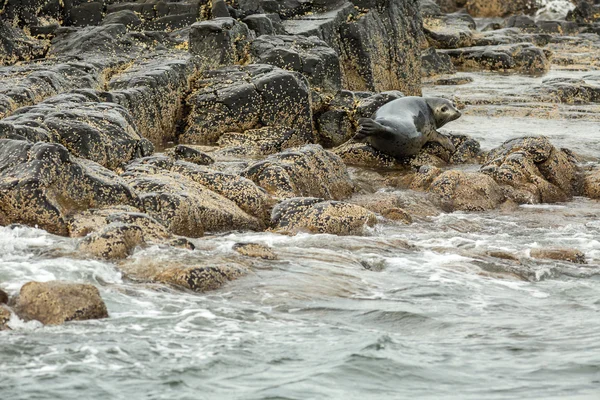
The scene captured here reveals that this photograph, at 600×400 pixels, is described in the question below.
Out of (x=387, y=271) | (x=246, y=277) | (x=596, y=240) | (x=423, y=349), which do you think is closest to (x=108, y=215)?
(x=246, y=277)

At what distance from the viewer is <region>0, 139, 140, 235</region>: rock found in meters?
8.66

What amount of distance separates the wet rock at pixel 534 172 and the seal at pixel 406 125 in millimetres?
1175

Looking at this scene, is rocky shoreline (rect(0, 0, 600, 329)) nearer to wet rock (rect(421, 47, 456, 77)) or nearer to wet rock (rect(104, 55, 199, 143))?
wet rock (rect(104, 55, 199, 143))

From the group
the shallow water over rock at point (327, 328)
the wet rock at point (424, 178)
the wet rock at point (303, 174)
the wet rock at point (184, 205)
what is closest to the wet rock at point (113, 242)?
the shallow water over rock at point (327, 328)

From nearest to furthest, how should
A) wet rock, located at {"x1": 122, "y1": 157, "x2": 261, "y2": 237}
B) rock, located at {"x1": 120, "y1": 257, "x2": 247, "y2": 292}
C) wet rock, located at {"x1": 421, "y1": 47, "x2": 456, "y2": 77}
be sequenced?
1. rock, located at {"x1": 120, "y1": 257, "x2": 247, "y2": 292}
2. wet rock, located at {"x1": 122, "y1": 157, "x2": 261, "y2": 237}
3. wet rock, located at {"x1": 421, "y1": 47, "x2": 456, "y2": 77}

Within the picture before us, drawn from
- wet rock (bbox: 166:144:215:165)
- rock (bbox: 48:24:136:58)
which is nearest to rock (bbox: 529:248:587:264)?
wet rock (bbox: 166:144:215:165)

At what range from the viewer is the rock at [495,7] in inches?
1633

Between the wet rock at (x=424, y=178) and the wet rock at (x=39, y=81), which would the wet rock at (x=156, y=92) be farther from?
the wet rock at (x=424, y=178)

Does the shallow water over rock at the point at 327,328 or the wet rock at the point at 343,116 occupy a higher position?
the shallow water over rock at the point at 327,328

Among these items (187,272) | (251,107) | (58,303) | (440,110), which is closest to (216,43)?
(251,107)

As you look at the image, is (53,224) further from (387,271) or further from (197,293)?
(387,271)

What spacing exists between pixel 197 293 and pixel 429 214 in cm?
405

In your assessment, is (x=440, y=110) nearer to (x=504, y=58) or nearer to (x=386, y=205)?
(x=386, y=205)

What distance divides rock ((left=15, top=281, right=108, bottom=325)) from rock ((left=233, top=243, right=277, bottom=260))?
5.91 ft
